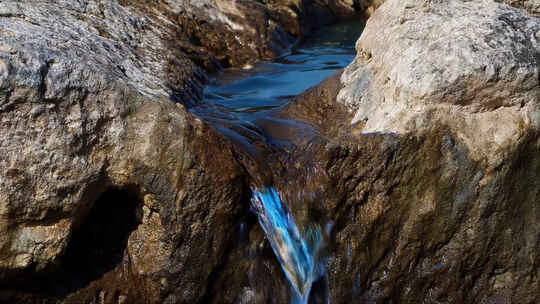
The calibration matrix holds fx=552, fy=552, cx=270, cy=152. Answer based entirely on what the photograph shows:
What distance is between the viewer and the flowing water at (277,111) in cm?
307

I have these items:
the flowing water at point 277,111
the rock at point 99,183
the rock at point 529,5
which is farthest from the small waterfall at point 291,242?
the rock at point 529,5

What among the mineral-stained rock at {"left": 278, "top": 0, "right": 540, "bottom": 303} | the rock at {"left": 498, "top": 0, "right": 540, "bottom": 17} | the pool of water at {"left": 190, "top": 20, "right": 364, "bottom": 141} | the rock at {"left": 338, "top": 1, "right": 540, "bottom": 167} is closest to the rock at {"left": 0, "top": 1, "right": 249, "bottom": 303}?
the mineral-stained rock at {"left": 278, "top": 0, "right": 540, "bottom": 303}

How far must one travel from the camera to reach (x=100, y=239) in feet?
9.72

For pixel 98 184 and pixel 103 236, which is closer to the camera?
pixel 98 184

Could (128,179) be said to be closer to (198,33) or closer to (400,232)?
(400,232)

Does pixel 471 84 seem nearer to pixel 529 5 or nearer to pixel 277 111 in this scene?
pixel 529 5

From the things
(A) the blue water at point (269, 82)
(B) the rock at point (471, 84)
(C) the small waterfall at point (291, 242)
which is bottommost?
(C) the small waterfall at point (291, 242)

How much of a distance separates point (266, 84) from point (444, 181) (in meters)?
2.83

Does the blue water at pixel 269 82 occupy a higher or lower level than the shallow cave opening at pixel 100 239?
higher

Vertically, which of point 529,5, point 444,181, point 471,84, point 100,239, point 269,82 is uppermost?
point 529,5

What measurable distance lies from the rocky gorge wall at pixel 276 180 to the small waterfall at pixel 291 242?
64mm

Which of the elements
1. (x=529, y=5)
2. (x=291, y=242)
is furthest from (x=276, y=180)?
(x=529, y=5)

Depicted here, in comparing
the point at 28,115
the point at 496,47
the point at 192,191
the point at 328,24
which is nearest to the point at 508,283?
the point at 496,47

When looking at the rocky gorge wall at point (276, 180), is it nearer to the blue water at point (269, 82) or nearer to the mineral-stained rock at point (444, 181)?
the mineral-stained rock at point (444, 181)
